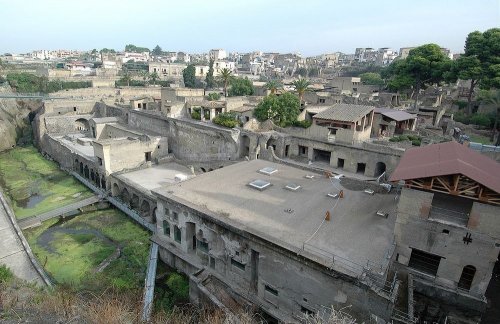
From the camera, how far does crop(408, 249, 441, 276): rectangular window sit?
1545 cm

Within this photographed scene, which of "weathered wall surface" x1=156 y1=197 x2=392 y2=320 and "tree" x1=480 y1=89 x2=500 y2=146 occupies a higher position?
"tree" x1=480 y1=89 x2=500 y2=146

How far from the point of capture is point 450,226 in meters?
14.5

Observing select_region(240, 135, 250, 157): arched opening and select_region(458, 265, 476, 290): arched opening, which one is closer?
select_region(458, 265, 476, 290): arched opening

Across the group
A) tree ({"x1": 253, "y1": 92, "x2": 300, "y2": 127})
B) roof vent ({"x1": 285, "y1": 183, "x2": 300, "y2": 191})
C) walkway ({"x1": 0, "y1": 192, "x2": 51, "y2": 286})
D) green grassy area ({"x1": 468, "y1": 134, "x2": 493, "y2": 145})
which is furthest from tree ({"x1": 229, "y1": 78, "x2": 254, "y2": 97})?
walkway ({"x1": 0, "y1": 192, "x2": 51, "y2": 286})

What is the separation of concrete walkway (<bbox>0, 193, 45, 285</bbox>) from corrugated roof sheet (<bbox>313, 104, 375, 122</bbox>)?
2985cm

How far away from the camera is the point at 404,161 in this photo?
1734 cm

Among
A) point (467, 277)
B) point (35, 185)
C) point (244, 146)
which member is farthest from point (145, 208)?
point (467, 277)

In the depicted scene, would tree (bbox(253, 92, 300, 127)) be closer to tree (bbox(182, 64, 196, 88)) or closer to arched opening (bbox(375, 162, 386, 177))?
arched opening (bbox(375, 162, 386, 177))

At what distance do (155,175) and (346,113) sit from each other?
74.9 ft

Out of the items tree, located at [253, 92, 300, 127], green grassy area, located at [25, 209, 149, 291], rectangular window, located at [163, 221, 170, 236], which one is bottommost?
green grassy area, located at [25, 209, 149, 291]

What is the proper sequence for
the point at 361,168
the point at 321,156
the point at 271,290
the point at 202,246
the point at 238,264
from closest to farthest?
the point at 271,290 → the point at 238,264 → the point at 202,246 → the point at 361,168 → the point at 321,156

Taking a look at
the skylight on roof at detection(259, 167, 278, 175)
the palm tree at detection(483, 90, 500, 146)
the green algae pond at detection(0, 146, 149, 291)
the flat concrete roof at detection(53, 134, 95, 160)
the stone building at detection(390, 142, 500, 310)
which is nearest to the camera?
the stone building at detection(390, 142, 500, 310)

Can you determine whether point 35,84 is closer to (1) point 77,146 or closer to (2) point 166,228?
(1) point 77,146

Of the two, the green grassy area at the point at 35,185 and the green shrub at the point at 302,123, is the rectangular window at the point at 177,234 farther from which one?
the green shrub at the point at 302,123
